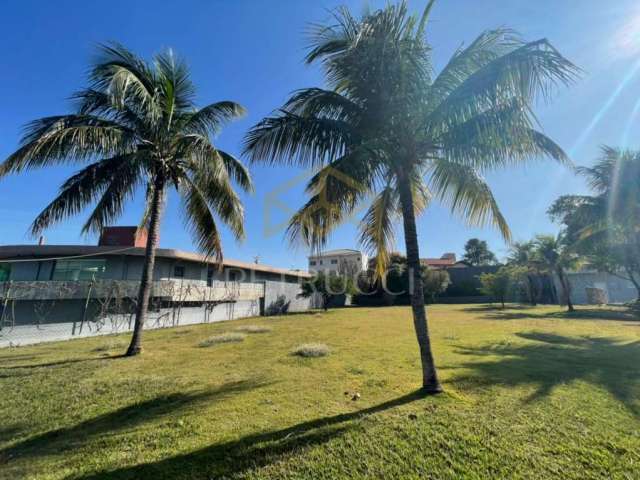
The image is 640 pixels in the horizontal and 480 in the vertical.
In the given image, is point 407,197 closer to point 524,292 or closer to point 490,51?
point 490,51

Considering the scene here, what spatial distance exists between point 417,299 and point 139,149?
7322 mm

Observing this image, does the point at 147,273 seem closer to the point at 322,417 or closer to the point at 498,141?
the point at 322,417

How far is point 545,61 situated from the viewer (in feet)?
13.5

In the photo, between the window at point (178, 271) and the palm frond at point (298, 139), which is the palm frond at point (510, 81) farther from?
the window at point (178, 271)

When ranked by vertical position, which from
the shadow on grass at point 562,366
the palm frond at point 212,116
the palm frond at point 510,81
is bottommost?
the shadow on grass at point 562,366

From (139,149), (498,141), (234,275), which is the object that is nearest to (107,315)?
(139,149)

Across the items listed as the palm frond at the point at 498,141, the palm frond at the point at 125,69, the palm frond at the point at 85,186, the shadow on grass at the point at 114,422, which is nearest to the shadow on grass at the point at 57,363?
the palm frond at the point at 85,186

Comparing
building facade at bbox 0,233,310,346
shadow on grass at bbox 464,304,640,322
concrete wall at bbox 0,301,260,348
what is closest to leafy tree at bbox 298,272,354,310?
building facade at bbox 0,233,310,346

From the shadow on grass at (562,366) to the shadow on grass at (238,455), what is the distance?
3027 millimetres

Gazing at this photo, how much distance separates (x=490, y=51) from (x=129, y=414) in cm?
743

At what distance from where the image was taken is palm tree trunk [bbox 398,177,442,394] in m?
4.72

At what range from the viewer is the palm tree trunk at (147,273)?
7.85 metres

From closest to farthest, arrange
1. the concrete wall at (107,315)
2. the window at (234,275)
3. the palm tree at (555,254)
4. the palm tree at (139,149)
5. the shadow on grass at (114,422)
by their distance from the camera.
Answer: the shadow on grass at (114,422)
the palm tree at (139,149)
the concrete wall at (107,315)
the window at (234,275)
the palm tree at (555,254)

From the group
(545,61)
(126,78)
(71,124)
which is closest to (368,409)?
(545,61)
